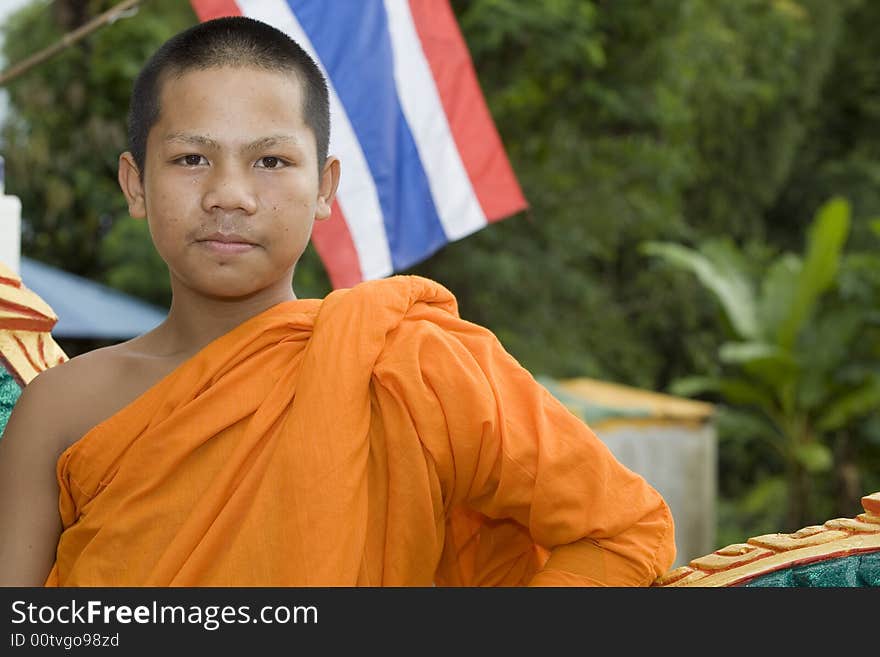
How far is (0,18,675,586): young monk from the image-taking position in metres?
1.24

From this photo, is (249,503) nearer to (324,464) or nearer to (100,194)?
(324,464)

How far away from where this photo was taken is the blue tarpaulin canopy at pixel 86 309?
6379 mm

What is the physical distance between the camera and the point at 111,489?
4.29ft

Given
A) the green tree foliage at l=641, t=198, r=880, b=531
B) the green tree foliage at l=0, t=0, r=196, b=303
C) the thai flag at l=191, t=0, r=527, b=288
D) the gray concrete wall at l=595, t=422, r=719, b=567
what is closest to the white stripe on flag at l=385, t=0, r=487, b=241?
the thai flag at l=191, t=0, r=527, b=288

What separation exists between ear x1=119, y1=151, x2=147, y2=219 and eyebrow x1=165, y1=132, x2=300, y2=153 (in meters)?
0.13

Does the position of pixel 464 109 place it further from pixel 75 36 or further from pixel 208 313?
pixel 208 313

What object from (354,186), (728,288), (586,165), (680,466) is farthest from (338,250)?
(586,165)

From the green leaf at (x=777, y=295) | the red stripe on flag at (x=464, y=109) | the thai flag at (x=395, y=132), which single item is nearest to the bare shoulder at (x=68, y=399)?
the thai flag at (x=395, y=132)

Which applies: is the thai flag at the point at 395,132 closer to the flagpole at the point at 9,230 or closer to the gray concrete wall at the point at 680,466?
the flagpole at the point at 9,230

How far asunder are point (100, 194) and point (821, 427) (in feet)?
19.6

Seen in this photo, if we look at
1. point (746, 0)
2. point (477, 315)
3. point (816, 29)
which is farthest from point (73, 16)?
point (816, 29)

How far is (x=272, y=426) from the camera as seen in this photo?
50.8 inches
